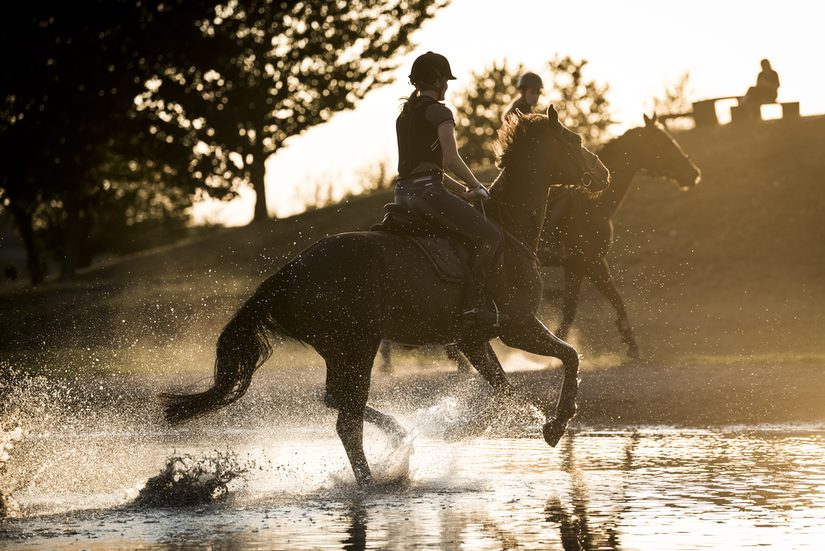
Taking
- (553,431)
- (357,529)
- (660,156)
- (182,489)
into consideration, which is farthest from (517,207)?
(660,156)

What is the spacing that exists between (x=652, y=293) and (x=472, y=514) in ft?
72.7

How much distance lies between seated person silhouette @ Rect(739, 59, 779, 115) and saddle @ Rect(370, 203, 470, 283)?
2623 cm

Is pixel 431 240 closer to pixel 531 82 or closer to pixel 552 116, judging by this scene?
pixel 552 116

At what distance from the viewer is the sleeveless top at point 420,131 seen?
1128 centimetres

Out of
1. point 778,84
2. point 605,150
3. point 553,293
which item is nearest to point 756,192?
point 778,84

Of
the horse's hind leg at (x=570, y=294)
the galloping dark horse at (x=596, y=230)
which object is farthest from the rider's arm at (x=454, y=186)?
the horse's hind leg at (x=570, y=294)

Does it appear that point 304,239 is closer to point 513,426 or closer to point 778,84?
point 778,84

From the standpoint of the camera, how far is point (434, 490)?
10523 millimetres

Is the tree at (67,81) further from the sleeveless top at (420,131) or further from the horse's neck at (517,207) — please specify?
the sleeveless top at (420,131)

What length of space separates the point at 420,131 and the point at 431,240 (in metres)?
0.78

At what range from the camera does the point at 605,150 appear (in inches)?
792

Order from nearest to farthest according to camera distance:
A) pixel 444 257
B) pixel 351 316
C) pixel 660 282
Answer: pixel 351 316 → pixel 444 257 → pixel 660 282

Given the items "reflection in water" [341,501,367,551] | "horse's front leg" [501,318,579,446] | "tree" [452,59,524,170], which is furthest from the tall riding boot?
"tree" [452,59,524,170]

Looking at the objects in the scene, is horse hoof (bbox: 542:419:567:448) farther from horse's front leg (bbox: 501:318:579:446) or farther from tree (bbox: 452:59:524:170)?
tree (bbox: 452:59:524:170)
